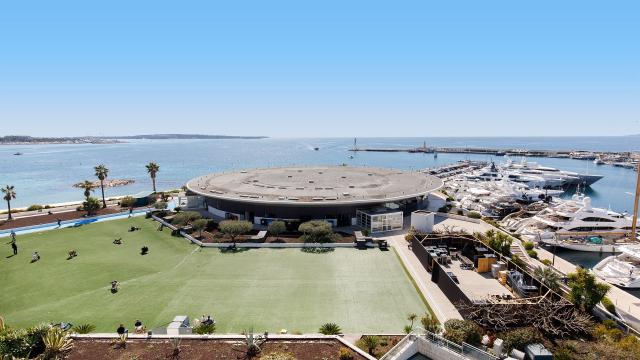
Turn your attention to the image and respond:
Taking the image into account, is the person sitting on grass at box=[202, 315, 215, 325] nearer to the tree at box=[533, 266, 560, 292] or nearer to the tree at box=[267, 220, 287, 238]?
the tree at box=[267, 220, 287, 238]

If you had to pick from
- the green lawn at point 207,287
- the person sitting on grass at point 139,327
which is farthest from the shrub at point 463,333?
the person sitting on grass at point 139,327

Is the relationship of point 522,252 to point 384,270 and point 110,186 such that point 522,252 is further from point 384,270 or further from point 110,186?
point 110,186

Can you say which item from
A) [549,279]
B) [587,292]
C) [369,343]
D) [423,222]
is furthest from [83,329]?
[423,222]

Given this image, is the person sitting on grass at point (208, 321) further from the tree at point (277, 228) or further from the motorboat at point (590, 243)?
the motorboat at point (590, 243)

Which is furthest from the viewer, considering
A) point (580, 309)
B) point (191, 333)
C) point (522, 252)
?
point (522, 252)

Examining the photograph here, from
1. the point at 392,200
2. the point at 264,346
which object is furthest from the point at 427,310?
the point at 392,200

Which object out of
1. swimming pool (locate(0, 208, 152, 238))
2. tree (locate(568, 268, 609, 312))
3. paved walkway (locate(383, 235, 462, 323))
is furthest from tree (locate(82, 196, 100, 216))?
tree (locate(568, 268, 609, 312))

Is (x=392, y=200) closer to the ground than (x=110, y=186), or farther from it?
farther from it
